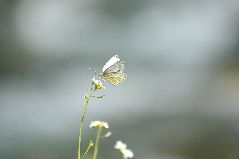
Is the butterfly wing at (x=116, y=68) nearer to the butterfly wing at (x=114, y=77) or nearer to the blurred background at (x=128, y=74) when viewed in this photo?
the butterfly wing at (x=114, y=77)

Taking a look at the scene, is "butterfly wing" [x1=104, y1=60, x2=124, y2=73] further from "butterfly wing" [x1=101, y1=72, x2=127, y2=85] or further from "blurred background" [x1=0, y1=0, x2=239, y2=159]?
"blurred background" [x1=0, y1=0, x2=239, y2=159]

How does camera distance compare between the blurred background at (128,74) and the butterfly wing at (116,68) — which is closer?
the butterfly wing at (116,68)

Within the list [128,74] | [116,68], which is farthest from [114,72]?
[128,74]

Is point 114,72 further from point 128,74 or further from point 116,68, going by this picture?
point 128,74

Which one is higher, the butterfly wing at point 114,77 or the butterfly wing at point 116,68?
the butterfly wing at point 116,68

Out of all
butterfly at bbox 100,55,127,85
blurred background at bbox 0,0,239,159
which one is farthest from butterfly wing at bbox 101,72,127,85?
blurred background at bbox 0,0,239,159

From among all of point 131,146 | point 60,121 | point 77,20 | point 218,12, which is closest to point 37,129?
point 60,121

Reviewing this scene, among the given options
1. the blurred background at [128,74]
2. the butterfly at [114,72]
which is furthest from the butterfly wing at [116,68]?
the blurred background at [128,74]
